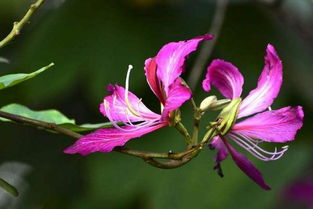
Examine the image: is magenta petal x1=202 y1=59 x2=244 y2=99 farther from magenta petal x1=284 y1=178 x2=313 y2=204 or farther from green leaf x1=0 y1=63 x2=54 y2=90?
magenta petal x1=284 y1=178 x2=313 y2=204

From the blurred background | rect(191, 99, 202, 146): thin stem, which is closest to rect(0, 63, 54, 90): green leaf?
rect(191, 99, 202, 146): thin stem

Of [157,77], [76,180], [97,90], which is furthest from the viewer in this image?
[76,180]

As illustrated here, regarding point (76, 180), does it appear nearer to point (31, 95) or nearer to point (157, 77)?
point (31, 95)

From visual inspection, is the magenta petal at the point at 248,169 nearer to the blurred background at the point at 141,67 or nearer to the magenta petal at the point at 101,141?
the magenta petal at the point at 101,141

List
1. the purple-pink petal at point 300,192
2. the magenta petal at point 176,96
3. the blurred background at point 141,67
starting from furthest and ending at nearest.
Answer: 1. the purple-pink petal at point 300,192
2. the blurred background at point 141,67
3. the magenta petal at point 176,96

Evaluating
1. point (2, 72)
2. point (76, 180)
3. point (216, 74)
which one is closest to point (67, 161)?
point (76, 180)

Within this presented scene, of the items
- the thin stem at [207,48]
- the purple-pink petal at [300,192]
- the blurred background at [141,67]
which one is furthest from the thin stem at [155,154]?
the purple-pink petal at [300,192]

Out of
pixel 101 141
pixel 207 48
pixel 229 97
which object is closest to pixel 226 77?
pixel 229 97

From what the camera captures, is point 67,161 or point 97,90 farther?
point 67,161
